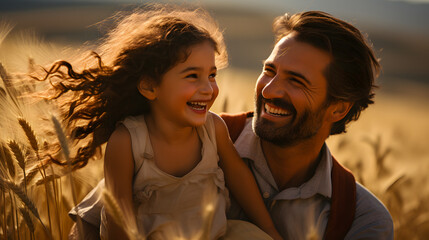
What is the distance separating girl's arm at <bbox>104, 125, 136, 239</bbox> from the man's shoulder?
4.19ft

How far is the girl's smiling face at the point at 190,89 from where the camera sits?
2.10m

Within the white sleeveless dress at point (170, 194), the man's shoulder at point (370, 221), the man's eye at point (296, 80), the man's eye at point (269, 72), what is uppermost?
the man's eye at point (269, 72)

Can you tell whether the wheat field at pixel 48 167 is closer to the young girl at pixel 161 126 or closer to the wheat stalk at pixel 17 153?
the wheat stalk at pixel 17 153

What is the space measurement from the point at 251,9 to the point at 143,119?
3702 centimetres

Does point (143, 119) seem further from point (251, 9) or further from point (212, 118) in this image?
point (251, 9)

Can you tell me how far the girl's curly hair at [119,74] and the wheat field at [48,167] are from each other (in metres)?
0.11

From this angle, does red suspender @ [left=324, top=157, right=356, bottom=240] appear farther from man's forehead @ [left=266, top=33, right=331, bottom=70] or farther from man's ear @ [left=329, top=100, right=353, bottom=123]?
man's forehead @ [left=266, top=33, right=331, bottom=70]

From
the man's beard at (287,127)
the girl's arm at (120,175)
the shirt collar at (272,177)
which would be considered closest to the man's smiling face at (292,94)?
the man's beard at (287,127)

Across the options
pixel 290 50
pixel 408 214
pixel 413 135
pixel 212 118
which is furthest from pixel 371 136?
pixel 413 135

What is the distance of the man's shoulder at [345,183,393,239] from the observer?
2.48 meters

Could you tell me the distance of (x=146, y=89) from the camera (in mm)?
2215

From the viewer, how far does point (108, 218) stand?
1998mm

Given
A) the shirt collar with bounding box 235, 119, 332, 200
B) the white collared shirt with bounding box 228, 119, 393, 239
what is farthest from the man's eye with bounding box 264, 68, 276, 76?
the white collared shirt with bounding box 228, 119, 393, 239

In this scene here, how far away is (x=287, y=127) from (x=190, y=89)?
2.69 ft
